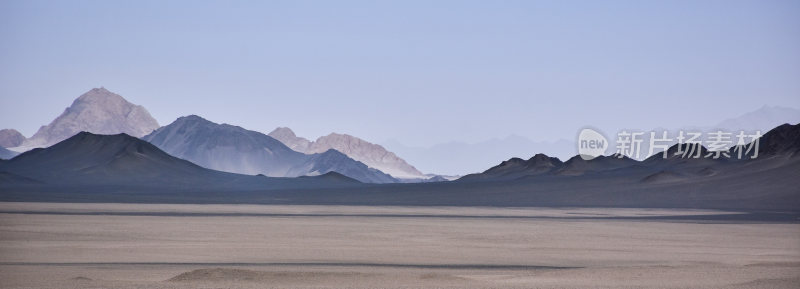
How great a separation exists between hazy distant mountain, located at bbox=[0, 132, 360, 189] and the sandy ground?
3832 inches

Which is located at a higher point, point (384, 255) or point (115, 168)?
point (115, 168)

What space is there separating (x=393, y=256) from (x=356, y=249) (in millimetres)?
2712

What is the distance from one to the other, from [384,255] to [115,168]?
12824cm

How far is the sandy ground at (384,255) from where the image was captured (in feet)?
70.8

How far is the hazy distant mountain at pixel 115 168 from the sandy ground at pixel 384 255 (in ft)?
319

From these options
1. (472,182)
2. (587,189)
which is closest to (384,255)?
(587,189)

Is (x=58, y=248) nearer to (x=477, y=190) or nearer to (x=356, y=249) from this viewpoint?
(x=356, y=249)

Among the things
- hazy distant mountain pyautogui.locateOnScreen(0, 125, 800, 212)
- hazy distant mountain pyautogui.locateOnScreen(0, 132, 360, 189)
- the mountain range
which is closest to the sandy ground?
hazy distant mountain pyautogui.locateOnScreen(0, 125, 800, 212)

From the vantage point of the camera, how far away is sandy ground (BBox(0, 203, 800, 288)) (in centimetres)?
2159

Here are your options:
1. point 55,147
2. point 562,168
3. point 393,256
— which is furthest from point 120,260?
point 55,147

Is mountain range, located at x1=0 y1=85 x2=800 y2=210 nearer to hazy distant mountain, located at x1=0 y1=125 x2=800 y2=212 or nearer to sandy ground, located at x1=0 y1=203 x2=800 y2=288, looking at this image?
hazy distant mountain, located at x1=0 y1=125 x2=800 y2=212

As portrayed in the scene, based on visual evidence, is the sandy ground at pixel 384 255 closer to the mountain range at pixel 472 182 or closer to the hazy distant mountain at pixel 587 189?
the hazy distant mountain at pixel 587 189

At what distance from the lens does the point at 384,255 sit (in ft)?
97.7

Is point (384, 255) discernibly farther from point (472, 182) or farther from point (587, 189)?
point (472, 182)
